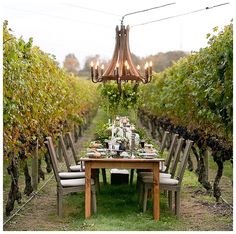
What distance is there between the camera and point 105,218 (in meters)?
6.59

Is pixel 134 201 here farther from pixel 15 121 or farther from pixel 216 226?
pixel 15 121

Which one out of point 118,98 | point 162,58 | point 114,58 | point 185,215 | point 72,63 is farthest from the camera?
point 72,63

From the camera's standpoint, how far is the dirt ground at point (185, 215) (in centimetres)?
644

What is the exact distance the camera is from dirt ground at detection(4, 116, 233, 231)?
6438 mm

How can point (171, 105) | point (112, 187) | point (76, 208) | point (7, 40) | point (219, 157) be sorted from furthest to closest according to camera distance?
1. point (171, 105)
2. point (112, 187)
3. point (219, 157)
4. point (76, 208)
5. point (7, 40)

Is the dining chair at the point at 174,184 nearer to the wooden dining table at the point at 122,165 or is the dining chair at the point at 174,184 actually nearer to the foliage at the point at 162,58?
the wooden dining table at the point at 122,165

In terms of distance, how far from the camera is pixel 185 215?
277 inches

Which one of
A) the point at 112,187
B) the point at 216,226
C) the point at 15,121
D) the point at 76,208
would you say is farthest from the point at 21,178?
the point at 216,226

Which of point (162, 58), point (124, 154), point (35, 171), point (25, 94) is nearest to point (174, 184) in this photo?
point (124, 154)

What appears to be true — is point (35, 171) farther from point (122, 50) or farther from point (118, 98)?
point (118, 98)

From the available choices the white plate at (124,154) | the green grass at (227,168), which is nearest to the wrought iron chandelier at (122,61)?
the white plate at (124,154)

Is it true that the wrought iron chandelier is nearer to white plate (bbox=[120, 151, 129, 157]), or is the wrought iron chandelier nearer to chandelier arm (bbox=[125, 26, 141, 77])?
chandelier arm (bbox=[125, 26, 141, 77])

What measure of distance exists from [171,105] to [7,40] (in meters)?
6.65

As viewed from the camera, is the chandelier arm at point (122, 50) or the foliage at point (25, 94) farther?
the chandelier arm at point (122, 50)
